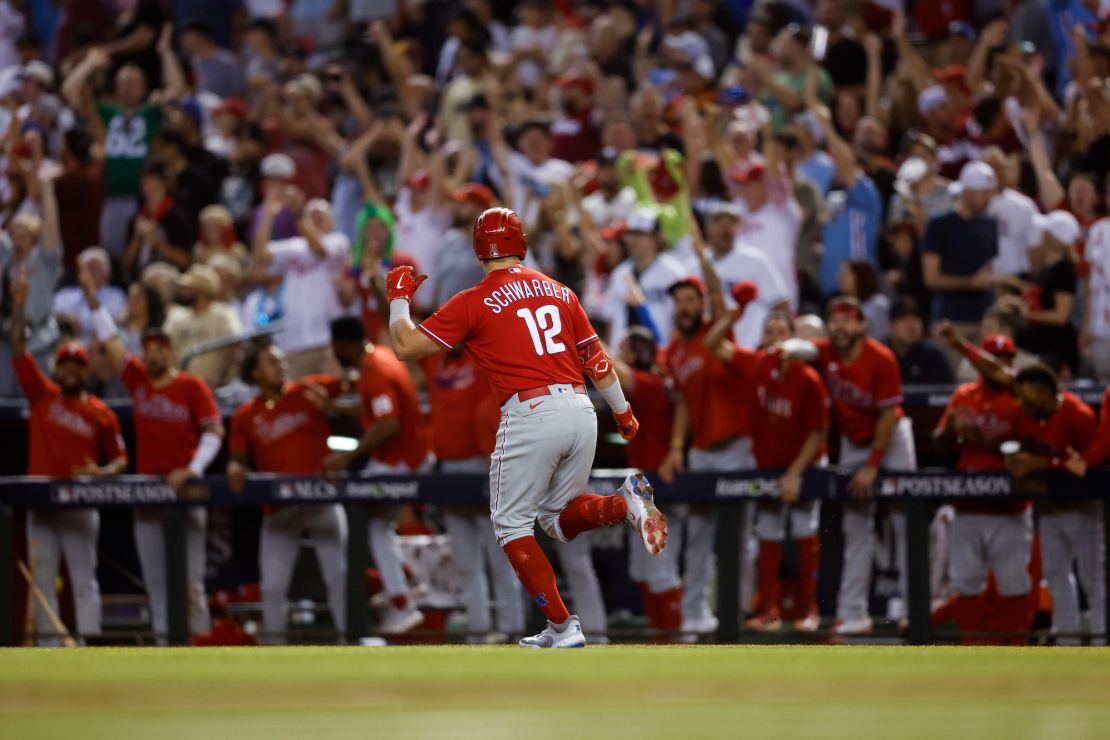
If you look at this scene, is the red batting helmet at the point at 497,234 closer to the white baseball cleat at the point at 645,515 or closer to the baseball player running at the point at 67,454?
the white baseball cleat at the point at 645,515

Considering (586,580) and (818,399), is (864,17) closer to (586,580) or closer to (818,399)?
(818,399)

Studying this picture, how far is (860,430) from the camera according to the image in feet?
37.6

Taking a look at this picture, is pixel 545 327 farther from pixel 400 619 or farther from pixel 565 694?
pixel 400 619

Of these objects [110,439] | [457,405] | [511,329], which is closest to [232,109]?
[110,439]

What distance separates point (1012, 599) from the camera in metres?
10.6

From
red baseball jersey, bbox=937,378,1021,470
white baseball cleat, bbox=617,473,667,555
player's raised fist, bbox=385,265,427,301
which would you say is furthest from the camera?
red baseball jersey, bbox=937,378,1021,470

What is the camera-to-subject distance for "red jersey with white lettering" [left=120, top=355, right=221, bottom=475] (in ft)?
40.2

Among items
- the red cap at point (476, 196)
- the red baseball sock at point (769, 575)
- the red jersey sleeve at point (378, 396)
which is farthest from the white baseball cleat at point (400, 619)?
the red cap at point (476, 196)

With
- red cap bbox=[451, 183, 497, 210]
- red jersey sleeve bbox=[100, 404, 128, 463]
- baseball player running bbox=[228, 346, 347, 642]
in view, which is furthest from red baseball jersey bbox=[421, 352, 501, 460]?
red jersey sleeve bbox=[100, 404, 128, 463]

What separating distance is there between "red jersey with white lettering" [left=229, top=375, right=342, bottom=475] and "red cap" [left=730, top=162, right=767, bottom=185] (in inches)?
152

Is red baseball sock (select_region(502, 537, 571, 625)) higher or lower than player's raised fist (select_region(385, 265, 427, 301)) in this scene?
lower

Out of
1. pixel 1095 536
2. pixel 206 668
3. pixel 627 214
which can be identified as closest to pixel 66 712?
pixel 206 668

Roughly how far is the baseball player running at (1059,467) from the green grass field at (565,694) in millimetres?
3111

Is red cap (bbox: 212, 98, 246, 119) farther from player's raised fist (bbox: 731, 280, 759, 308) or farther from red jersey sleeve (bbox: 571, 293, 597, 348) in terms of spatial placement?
red jersey sleeve (bbox: 571, 293, 597, 348)
